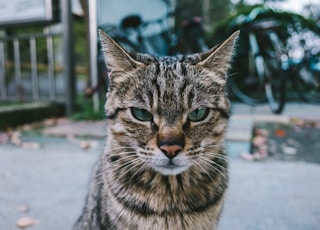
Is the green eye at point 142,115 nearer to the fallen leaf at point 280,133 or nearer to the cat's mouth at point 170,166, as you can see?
the cat's mouth at point 170,166

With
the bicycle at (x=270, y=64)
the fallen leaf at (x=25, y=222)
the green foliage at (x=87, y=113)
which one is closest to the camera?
the fallen leaf at (x=25, y=222)

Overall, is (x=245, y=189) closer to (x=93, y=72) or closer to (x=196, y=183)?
(x=196, y=183)

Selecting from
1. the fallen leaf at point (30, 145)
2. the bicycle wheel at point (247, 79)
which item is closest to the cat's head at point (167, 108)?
the fallen leaf at point (30, 145)

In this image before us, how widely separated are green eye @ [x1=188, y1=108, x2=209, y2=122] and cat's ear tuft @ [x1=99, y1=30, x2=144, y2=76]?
0.29 meters

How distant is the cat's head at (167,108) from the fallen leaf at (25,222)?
0.72 meters

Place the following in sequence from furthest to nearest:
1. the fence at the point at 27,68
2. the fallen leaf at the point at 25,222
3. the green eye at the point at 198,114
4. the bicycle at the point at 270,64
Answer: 1. the fence at the point at 27,68
2. the bicycle at the point at 270,64
3. the fallen leaf at the point at 25,222
4. the green eye at the point at 198,114

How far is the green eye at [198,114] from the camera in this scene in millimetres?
1303

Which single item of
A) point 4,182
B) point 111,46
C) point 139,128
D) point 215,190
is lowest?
point 4,182

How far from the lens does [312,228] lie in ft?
→ 5.53

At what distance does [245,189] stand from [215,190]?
93 cm

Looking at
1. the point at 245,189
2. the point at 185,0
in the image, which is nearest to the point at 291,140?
the point at 245,189

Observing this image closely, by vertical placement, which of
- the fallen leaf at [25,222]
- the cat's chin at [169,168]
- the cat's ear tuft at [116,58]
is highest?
the cat's ear tuft at [116,58]

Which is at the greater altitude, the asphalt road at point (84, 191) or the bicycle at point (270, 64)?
the bicycle at point (270, 64)

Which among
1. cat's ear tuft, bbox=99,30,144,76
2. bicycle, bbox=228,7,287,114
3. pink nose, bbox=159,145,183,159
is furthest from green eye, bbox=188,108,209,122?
bicycle, bbox=228,7,287,114
